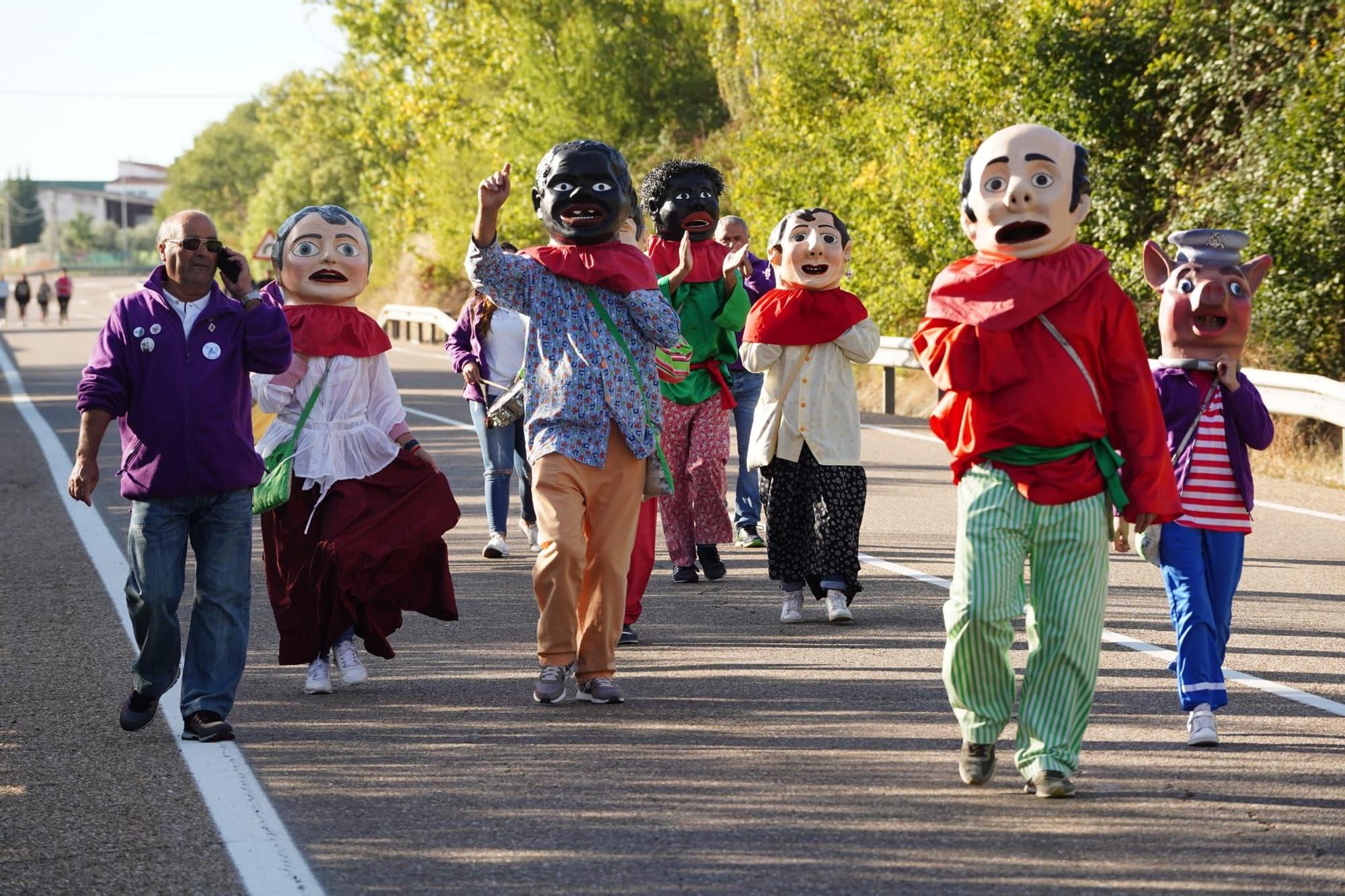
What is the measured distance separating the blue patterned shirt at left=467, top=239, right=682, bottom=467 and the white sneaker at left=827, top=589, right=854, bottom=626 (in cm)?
198

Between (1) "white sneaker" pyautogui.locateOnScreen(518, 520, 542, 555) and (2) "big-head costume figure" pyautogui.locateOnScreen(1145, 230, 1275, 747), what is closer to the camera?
(2) "big-head costume figure" pyautogui.locateOnScreen(1145, 230, 1275, 747)

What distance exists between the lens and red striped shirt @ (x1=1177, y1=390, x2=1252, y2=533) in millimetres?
6289

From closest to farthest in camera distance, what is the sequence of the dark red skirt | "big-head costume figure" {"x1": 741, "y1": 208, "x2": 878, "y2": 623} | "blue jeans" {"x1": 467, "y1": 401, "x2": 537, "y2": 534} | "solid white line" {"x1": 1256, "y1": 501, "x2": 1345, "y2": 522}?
the dark red skirt
"big-head costume figure" {"x1": 741, "y1": 208, "x2": 878, "y2": 623}
"blue jeans" {"x1": 467, "y1": 401, "x2": 537, "y2": 534}
"solid white line" {"x1": 1256, "y1": 501, "x2": 1345, "y2": 522}

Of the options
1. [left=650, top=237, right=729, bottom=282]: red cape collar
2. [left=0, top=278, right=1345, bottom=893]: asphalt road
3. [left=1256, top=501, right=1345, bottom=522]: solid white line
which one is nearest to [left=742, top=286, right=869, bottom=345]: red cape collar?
[left=650, top=237, right=729, bottom=282]: red cape collar

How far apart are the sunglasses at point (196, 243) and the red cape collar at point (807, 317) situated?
126 inches

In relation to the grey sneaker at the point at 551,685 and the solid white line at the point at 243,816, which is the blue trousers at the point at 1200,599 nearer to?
the grey sneaker at the point at 551,685

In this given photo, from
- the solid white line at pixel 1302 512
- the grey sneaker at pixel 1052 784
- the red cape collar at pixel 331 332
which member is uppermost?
the red cape collar at pixel 331 332

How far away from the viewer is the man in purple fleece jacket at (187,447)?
6.42 m

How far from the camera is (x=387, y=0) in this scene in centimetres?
5203

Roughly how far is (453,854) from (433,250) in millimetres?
46124

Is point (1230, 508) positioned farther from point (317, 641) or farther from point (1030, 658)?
point (317, 641)

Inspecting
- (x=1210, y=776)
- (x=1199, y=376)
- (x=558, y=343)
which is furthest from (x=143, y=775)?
(x=1199, y=376)

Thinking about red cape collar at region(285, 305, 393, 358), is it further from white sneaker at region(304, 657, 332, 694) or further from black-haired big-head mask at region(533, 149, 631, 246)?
white sneaker at region(304, 657, 332, 694)

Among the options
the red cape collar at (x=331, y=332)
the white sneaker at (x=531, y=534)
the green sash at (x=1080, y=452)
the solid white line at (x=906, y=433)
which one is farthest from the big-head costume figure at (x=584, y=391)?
the solid white line at (x=906, y=433)
